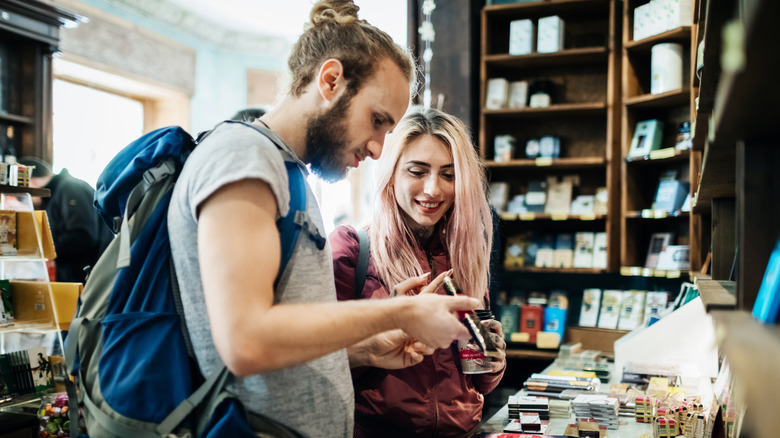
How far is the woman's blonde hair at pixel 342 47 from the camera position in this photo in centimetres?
137

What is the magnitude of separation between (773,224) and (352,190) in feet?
31.7

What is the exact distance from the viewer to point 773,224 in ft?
3.44

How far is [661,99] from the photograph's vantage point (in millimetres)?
4348

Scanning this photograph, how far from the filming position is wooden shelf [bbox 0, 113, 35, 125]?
512 centimetres

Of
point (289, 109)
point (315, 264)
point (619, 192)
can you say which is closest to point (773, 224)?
point (315, 264)

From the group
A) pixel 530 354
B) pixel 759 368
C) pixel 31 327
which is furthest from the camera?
pixel 530 354

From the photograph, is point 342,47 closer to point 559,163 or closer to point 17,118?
point 559,163

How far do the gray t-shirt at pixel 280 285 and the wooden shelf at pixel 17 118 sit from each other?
15.6 ft

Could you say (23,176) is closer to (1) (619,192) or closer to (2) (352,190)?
(1) (619,192)

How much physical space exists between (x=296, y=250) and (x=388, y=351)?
577 mm

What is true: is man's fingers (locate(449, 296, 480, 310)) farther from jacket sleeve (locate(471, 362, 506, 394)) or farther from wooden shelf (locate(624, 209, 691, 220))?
wooden shelf (locate(624, 209, 691, 220))

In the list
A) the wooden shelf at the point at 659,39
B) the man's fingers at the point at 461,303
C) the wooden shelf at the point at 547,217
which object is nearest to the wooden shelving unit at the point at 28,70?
the wooden shelf at the point at 547,217

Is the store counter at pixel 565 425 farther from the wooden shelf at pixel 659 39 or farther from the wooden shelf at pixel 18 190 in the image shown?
the wooden shelf at pixel 659 39

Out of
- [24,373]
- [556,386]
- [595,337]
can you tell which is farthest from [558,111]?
[24,373]
